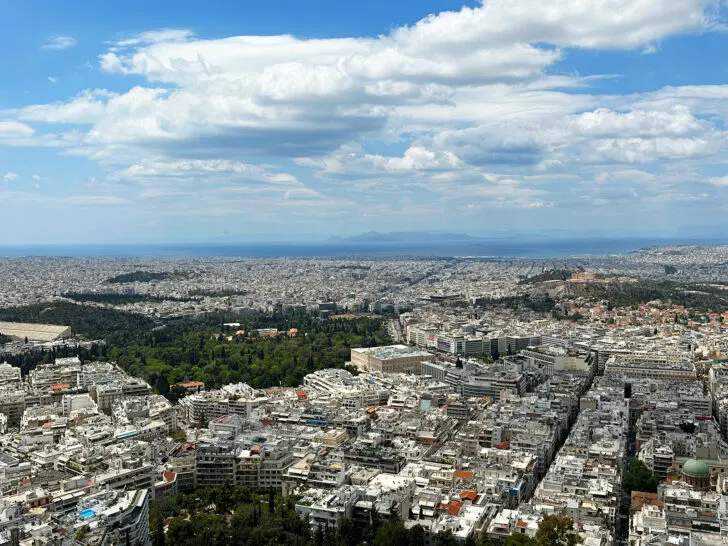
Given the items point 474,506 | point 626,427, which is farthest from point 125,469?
point 626,427

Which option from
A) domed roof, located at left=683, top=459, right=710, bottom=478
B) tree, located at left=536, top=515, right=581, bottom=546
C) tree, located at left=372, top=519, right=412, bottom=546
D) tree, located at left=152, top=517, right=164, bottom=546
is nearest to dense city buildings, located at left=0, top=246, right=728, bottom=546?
domed roof, located at left=683, top=459, right=710, bottom=478

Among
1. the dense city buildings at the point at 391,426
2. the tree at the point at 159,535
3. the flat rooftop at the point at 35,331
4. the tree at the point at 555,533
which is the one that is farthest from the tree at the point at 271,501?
the flat rooftop at the point at 35,331

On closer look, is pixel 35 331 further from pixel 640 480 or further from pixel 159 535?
pixel 640 480

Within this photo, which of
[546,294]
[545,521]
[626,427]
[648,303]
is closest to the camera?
[545,521]

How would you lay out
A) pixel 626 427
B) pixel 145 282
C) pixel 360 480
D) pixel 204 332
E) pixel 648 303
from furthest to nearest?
1. pixel 145 282
2. pixel 648 303
3. pixel 204 332
4. pixel 626 427
5. pixel 360 480

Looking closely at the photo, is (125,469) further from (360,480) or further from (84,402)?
(84,402)

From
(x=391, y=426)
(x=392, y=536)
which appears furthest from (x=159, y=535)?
(x=391, y=426)
